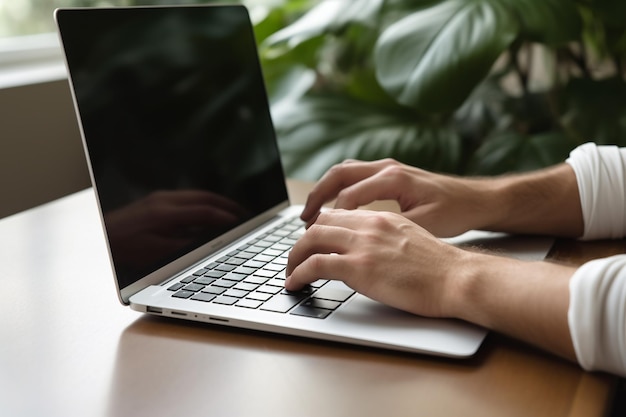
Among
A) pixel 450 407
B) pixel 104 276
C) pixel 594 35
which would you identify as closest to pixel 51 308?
pixel 104 276

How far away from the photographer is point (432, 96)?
3.93ft

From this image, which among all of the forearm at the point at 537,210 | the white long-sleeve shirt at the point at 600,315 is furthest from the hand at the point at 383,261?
the forearm at the point at 537,210

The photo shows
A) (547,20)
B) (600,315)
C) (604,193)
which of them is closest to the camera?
(600,315)

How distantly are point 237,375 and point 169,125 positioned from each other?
1.13 feet

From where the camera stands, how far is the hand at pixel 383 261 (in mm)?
627

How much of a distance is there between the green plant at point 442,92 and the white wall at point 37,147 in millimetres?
406

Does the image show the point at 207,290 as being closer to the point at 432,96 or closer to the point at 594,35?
the point at 432,96

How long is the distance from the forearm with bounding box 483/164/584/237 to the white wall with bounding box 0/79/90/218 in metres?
0.85

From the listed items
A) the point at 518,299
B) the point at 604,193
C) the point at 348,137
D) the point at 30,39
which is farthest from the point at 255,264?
the point at 30,39

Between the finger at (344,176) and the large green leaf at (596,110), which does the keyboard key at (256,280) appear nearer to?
the finger at (344,176)

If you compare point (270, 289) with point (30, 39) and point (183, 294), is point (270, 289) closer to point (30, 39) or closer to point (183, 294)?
point (183, 294)

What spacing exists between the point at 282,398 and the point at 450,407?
0.12 meters

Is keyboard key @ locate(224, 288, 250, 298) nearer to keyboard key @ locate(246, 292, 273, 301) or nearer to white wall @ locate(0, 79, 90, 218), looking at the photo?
keyboard key @ locate(246, 292, 273, 301)

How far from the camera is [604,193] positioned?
2.85 feet
